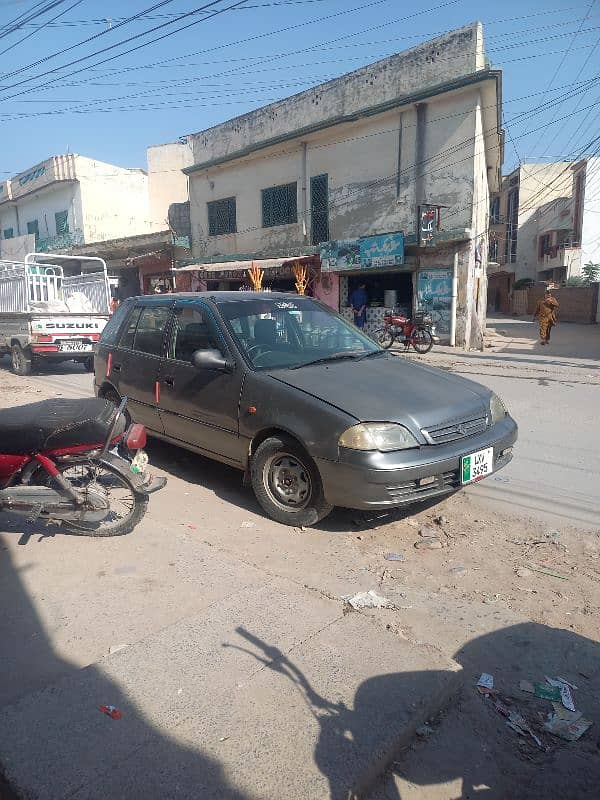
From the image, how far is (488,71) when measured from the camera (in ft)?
48.0

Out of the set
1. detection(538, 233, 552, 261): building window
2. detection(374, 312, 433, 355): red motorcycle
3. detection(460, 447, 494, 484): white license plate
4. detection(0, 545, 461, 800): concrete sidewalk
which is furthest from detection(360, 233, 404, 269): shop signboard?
detection(538, 233, 552, 261): building window

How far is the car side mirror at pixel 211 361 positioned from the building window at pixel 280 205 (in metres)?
17.1

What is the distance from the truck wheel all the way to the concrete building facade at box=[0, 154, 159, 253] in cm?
1988

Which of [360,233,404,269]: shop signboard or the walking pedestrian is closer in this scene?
[360,233,404,269]: shop signboard

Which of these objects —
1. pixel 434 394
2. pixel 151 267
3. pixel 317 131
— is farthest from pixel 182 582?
pixel 151 267

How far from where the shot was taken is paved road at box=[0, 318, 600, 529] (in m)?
4.57

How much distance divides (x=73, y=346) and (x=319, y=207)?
11.2m

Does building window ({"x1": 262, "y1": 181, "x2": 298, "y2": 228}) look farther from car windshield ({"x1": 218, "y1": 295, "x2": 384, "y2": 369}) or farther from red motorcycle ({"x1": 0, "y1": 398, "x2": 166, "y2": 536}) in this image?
red motorcycle ({"x1": 0, "y1": 398, "x2": 166, "y2": 536})

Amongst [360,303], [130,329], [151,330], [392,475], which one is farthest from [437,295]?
[392,475]

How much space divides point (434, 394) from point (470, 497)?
48.8 inches

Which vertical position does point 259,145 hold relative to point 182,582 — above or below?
above

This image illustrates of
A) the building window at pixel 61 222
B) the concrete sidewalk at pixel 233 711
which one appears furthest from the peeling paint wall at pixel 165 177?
the concrete sidewalk at pixel 233 711

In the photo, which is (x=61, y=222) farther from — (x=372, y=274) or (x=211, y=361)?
(x=211, y=361)

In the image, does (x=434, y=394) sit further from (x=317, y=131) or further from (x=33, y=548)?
(x=317, y=131)
